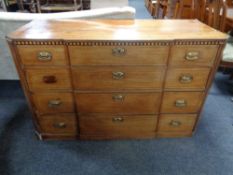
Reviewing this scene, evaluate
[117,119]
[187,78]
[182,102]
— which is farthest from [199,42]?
[117,119]

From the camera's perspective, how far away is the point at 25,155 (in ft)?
4.43

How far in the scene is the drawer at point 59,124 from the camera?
1.36 metres

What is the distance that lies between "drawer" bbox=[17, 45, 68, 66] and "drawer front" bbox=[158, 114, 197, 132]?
0.85 m

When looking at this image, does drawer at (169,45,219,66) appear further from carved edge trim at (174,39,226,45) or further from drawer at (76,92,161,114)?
drawer at (76,92,161,114)

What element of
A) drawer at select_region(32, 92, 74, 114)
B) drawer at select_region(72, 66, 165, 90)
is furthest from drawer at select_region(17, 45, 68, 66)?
drawer at select_region(32, 92, 74, 114)

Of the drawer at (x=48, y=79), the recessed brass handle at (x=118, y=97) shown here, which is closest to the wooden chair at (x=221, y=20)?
the recessed brass handle at (x=118, y=97)

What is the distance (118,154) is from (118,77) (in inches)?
24.0

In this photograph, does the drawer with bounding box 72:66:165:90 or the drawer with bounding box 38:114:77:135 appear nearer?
the drawer with bounding box 72:66:165:90

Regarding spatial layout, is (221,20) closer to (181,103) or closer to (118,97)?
(181,103)

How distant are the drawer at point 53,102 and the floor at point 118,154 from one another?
31 cm

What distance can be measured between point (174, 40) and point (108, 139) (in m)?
0.92

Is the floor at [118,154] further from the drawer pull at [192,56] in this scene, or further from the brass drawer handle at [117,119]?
the drawer pull at [192,56]

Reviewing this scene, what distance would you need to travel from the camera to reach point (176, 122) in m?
1.43

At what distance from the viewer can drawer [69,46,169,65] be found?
106cm
